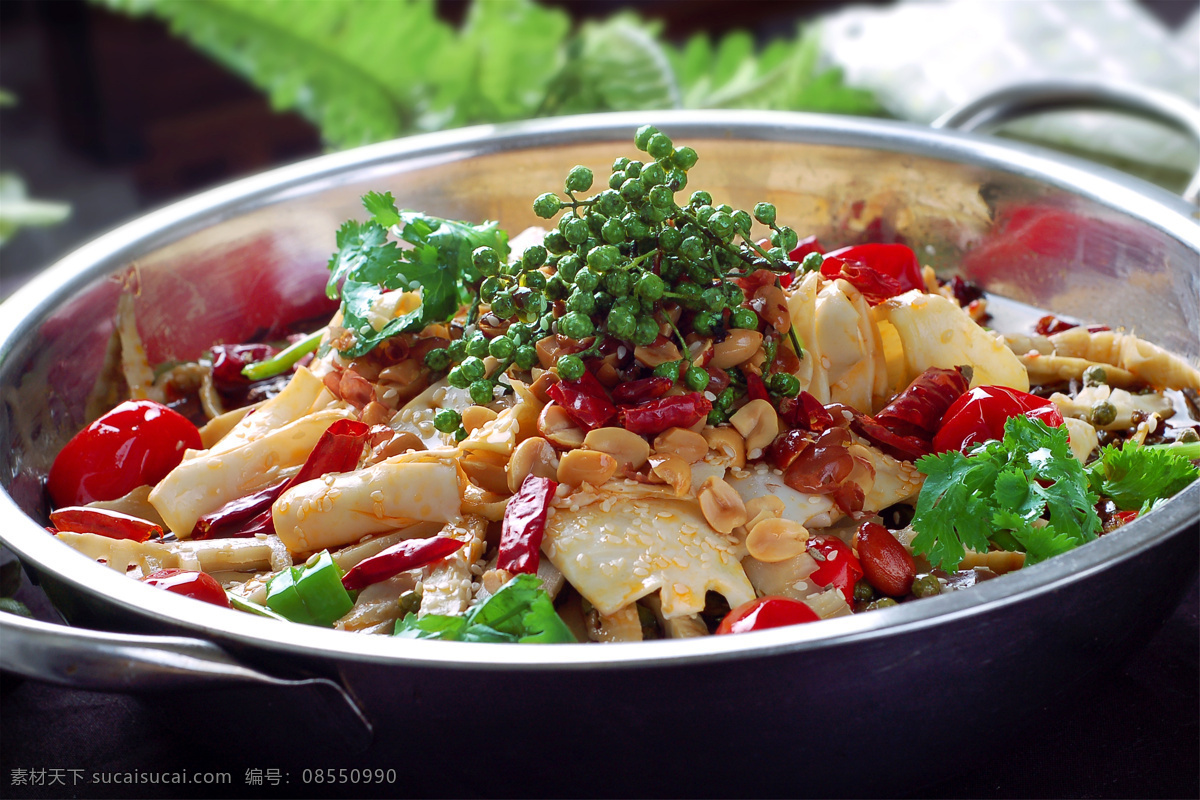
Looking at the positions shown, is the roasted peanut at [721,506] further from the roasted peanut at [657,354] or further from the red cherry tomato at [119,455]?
the red cherry tomato at [119,455]

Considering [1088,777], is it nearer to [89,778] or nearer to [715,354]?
[715,354]

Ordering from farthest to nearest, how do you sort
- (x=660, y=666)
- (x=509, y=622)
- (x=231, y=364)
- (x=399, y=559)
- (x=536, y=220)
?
1. (x=536, y=220)
2. (x=231, y=364)
3. (x=399, y=559)
4. (x=509, y=622)
5. (x=660, y=666)

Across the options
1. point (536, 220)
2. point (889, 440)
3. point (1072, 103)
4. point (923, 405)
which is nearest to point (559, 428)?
point (889, 440)

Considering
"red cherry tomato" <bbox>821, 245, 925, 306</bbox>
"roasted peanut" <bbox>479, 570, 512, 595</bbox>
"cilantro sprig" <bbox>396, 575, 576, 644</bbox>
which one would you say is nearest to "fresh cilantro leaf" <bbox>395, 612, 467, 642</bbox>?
"cilantro sprig" <bbox>396, 575, 576, 644</bbox>

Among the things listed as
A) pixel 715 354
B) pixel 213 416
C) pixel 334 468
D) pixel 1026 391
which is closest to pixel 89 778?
pixel 334 468

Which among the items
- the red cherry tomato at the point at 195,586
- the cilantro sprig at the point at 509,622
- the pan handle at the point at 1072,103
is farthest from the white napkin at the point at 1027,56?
the red cherry tomato at the point at 195,586

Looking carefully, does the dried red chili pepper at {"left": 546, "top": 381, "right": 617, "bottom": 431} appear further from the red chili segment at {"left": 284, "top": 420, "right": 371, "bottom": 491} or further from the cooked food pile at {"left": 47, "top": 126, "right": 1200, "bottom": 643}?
the red chili segment at {"left": 284, "top": 420, "right": 371, "bottom": 491}

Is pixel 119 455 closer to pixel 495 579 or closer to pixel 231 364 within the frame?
pixel 231 364
